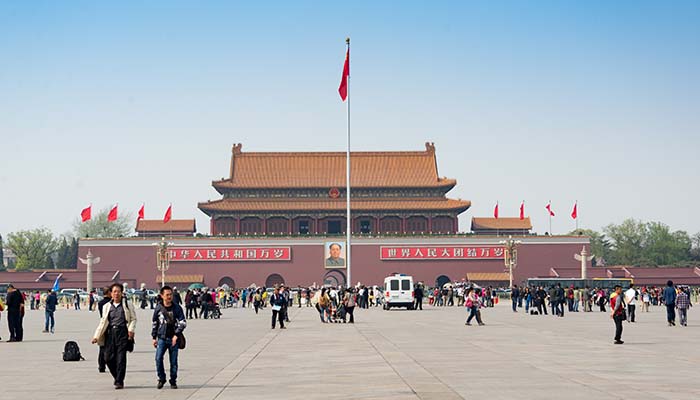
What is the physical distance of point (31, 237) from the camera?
104438 mm

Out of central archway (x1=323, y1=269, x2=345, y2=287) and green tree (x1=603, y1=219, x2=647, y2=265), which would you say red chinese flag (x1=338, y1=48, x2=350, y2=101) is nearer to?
central archway (x1=323, y1=269, x2=345, y2=287)

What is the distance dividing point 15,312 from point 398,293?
28.1 meters

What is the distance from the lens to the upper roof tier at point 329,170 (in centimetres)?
8988

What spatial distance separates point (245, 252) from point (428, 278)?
14.7 meters

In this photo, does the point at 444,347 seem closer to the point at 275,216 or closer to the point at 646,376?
the point at 646,376

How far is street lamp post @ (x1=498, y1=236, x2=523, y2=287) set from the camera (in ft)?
264

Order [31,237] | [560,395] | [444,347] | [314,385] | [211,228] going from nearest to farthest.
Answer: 1. [560,395]
2. [314,385]
3. [444,347]
4. [211,228]
5. [31,237]

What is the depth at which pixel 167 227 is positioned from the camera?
9112 centimetres

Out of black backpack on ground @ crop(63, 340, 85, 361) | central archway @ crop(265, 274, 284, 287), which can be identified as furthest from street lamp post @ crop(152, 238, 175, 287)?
black backpack on ground @ crop(63, 340, 85, 361)

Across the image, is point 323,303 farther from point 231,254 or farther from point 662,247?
point 662,247

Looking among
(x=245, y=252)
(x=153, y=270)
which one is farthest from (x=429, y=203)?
(x=153, y=270)

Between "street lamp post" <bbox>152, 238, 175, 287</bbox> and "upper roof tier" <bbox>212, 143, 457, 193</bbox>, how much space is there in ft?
29.3

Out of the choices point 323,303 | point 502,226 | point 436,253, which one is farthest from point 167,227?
point 323,303

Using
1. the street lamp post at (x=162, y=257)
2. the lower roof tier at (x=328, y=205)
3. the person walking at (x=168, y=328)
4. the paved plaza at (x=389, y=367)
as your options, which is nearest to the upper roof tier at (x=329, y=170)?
the lower roof tier at (x=328, y=205)
